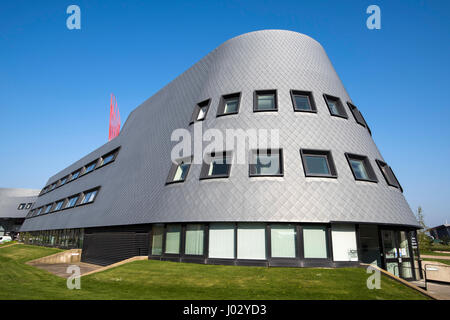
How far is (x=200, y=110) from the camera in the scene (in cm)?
2278

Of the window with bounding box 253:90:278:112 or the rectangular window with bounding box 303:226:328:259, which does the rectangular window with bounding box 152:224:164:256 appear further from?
the window with bounding box 253:90:278:112

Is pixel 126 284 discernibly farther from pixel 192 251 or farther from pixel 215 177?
pixel 215 177

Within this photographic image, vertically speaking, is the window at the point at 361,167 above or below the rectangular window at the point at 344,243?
above

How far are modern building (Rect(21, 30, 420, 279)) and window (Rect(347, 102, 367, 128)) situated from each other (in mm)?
131

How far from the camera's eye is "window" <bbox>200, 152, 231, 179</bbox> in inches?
708

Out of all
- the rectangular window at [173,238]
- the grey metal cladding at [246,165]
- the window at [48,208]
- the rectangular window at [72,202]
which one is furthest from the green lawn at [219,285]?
the window at [48,208]

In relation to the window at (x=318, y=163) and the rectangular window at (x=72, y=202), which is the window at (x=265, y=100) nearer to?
the window at (x=318, y=163)

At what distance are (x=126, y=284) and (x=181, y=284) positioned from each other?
2.55 m

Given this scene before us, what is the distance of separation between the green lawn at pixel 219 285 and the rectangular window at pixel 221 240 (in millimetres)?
1033

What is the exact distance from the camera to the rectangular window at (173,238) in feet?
58.9

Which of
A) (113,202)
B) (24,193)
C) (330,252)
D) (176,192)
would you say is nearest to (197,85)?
(176,192)

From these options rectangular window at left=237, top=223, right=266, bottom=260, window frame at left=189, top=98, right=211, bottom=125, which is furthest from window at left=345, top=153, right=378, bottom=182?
window frame at left=189, top=98, right=211, bottom=125

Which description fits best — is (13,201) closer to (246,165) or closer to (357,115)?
(246,165)

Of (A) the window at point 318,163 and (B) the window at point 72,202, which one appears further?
(B) the window at point 72,202
